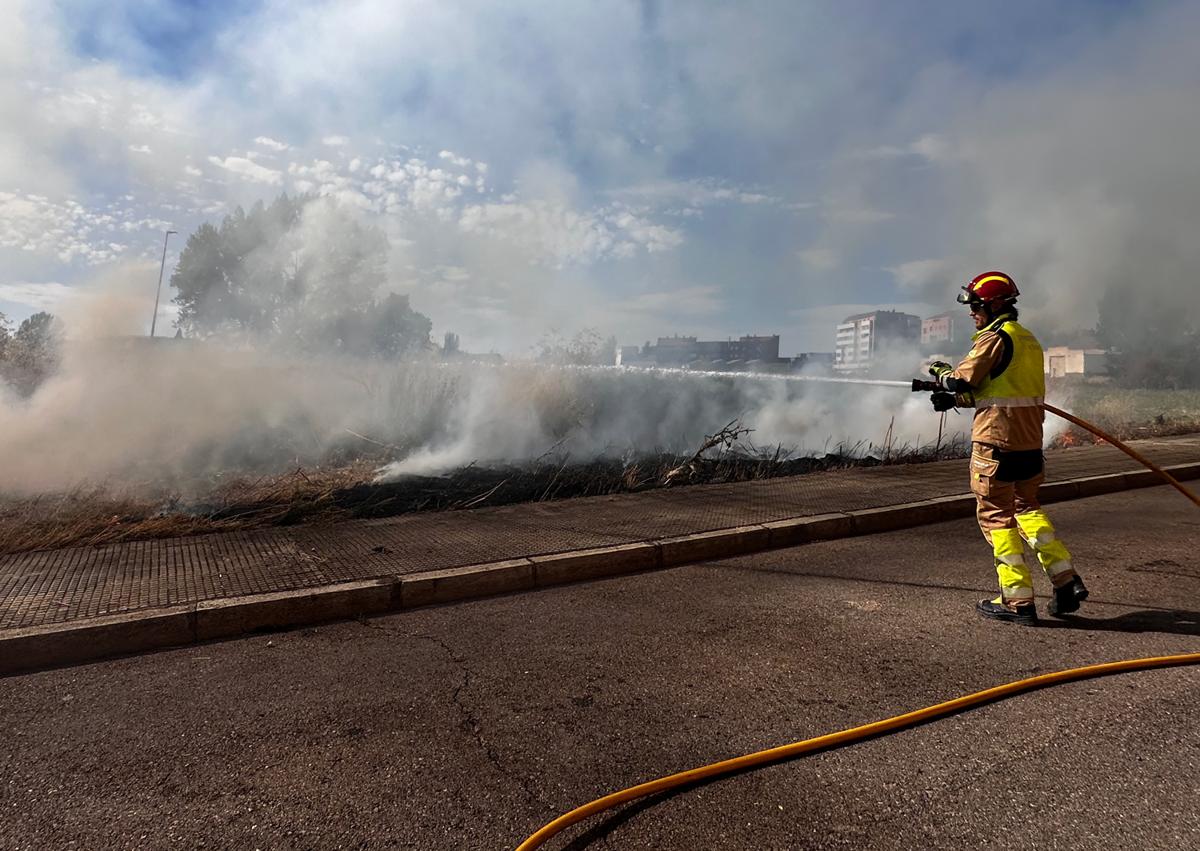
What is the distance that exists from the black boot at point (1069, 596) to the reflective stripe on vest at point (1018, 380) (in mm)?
918

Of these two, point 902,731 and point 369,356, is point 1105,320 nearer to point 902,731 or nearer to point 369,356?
point 369,356

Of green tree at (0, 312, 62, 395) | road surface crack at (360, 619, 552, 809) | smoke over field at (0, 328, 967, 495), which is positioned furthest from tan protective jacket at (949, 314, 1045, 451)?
green tree at (0, 312, 62, 395)

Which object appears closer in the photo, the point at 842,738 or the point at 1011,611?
the point at 842,738

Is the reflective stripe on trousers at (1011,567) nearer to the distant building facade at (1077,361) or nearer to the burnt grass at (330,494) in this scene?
the burnt grass at (330,494)

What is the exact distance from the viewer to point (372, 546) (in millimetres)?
4836

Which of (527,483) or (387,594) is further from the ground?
(527,483)


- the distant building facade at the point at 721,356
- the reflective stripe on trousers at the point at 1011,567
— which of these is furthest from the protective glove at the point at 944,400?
the distant building facade at the point at 721,356

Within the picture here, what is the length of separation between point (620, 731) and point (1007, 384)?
269cm

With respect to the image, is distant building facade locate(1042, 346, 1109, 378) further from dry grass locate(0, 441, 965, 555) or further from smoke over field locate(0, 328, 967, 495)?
dry grass locate(0, 441, 965, 555)

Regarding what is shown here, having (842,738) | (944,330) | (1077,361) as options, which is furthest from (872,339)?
(842,738)

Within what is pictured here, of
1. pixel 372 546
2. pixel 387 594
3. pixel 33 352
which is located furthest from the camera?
pixel 33 352

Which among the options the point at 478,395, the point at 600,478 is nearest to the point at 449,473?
the point at 600,478

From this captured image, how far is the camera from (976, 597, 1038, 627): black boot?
11.7 ft

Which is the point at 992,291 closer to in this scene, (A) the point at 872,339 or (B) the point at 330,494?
(B) the point at 330,494
